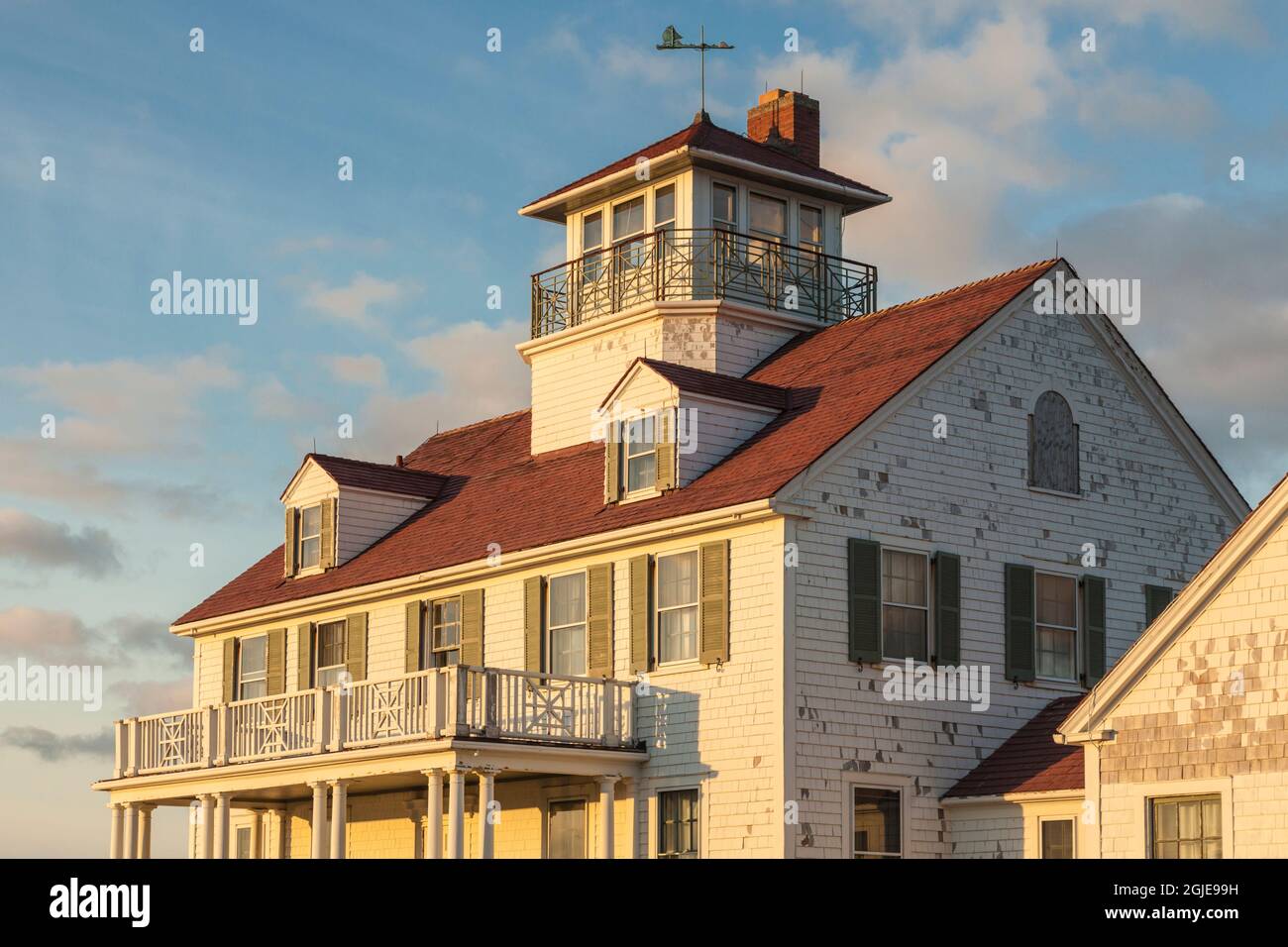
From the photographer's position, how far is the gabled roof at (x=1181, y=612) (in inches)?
849

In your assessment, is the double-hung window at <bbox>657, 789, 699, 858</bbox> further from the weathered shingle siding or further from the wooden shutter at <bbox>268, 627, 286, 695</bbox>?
the wooden shutter at <bbox>268, 627, 286, 695</bbox>

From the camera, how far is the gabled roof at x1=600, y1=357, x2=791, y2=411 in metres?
29.3

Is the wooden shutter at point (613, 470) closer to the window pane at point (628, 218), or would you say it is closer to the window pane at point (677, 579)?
the window pane at point (677, 579)

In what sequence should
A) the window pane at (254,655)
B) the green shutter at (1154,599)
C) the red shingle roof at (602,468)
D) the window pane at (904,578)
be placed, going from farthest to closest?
the window pane at (254,655), the green shutter at (1154,599), the red shingle roof at (602,468), the window pane at (904,578)

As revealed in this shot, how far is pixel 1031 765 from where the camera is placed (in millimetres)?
27031

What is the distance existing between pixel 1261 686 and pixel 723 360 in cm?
1307

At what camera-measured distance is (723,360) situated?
33.0 metres

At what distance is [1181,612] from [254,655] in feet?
62.8

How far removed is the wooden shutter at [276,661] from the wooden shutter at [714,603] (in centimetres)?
1060

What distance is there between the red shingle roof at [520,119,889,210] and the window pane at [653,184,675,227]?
0.61 meters

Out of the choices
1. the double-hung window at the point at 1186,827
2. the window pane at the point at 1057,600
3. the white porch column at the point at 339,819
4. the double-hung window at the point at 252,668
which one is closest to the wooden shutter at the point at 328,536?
the double-hung window at the point at 252,668

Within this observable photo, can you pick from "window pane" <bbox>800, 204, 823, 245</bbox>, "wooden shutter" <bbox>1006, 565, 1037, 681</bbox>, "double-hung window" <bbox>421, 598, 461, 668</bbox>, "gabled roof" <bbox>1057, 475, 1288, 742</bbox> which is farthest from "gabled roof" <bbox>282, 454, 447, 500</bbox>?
"gabled roof" <bbox>1057, 475, 1288, 742</bbox>
